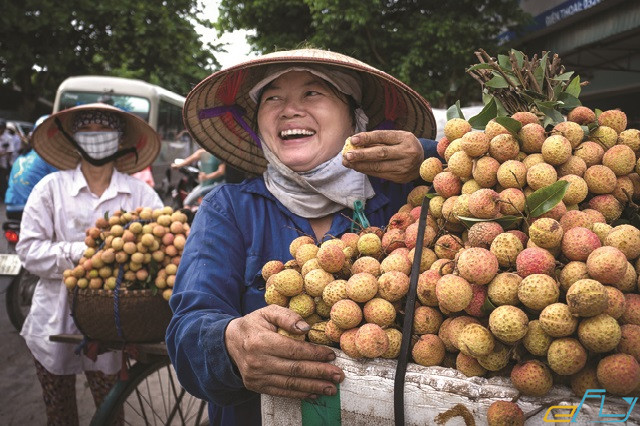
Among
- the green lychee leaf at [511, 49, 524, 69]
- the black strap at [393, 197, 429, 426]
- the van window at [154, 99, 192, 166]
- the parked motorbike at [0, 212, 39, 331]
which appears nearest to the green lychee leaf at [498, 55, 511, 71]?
the green lychee leaf at [511, 49, 524, 69]

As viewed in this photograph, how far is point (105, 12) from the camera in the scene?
14.5 m

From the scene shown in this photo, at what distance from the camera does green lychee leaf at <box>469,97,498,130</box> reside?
1.40 m

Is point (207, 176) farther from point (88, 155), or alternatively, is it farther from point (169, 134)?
point (169, 134)

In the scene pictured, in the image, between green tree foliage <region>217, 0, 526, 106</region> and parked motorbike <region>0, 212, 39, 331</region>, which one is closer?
parked motorbike <region>0, 212, 39, 331</region>

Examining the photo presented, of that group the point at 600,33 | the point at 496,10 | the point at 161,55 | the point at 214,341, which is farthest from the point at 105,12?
the point at 214,341

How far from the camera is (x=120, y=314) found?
2307mm

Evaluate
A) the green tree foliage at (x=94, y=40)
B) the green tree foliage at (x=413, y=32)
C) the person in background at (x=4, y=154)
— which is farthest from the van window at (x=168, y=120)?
the person in background at (x=4, y=154)

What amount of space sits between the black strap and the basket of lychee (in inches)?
63.6

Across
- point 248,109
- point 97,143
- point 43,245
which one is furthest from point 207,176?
point 248,109

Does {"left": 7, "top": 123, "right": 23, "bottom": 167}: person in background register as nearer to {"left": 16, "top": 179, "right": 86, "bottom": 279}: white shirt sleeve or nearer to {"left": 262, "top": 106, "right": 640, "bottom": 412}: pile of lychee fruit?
{"left": 16, "top": 179, "right": 86, "bottom": 279}: white shirt sleeve

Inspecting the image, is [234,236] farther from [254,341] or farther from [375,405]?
[375,405]

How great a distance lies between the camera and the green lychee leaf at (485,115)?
4.59 feet

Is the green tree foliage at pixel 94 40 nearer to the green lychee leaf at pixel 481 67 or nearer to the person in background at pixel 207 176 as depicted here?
the person in background at pixel 207 176

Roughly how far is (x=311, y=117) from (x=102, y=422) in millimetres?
1827
